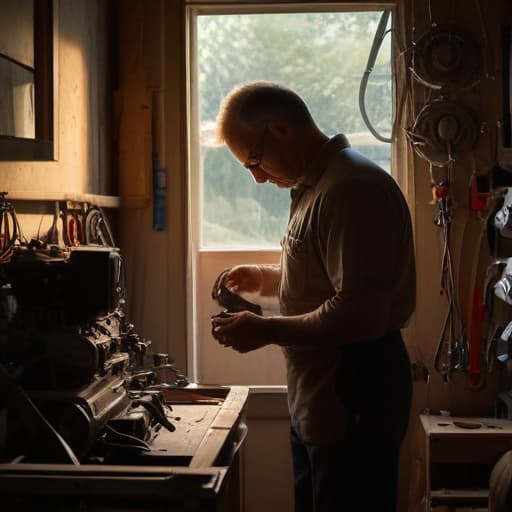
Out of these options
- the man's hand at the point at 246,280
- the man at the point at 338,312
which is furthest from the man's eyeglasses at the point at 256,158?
the man's hand at the point at 246,280

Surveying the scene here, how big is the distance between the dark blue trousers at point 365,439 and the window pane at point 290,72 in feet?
5.26

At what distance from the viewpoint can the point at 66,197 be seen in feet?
8.49

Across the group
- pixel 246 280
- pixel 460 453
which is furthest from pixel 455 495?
pixel 246 280

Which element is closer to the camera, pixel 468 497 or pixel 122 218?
pixel 468 497

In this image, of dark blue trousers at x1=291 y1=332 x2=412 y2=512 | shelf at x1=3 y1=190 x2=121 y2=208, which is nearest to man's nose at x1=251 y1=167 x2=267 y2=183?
dark blue trousers at x1=291 y1=332 x2=412 y2=512

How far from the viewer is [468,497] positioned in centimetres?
288

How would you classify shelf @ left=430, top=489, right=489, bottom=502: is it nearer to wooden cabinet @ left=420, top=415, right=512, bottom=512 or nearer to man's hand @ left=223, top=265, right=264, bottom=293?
wooden cabinet @ left=420, top=415, right=512, bottom=512

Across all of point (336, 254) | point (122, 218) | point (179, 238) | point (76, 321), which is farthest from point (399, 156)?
point (76, 321)

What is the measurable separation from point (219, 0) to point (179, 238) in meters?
1.02

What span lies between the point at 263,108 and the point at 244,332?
582mm

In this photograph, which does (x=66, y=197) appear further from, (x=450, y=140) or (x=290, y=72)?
(x=450, y=140)

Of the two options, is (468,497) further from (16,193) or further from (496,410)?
(16,193)

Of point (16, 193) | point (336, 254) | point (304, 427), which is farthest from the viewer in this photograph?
point (16, 193)

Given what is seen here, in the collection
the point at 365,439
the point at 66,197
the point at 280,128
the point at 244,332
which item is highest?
the point at 280,128
